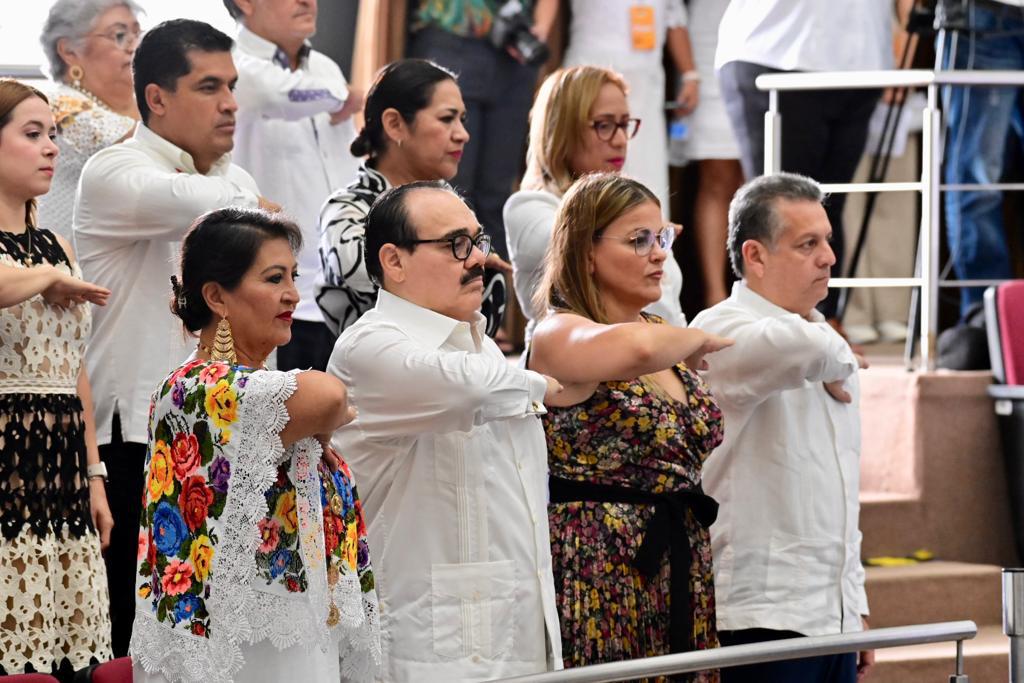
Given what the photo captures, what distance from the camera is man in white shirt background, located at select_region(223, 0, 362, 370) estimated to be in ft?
13.1

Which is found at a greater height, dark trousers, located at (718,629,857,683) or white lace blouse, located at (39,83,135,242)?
white lace blouse, located at (39,83,135,242)

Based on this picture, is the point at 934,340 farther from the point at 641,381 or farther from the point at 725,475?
the point at 641,381

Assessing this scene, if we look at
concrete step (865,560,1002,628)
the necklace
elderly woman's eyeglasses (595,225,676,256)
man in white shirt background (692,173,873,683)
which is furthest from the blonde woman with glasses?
concrete step (865,560,1002,628)

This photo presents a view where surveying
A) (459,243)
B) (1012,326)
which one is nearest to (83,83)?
(459,243)

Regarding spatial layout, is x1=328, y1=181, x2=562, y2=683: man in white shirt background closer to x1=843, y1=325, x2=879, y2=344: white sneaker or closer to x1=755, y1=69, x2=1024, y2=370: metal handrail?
x1=755, y1=69, x2=1024, y2=370: metal handrail

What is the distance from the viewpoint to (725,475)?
3350 mm

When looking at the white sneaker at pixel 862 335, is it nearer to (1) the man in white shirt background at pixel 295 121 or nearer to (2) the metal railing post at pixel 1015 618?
(1) the man in white shirt background at pixel 295 121

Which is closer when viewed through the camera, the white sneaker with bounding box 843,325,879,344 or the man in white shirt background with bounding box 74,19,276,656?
the man in white shirt background with bounding box 74,19,276,656

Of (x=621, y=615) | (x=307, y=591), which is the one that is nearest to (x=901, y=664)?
(x=621, y=615)

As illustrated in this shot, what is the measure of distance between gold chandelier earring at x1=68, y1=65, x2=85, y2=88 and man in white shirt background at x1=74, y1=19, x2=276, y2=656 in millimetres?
371

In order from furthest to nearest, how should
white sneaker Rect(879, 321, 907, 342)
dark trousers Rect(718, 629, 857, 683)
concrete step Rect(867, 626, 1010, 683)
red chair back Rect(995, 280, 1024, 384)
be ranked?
white sneaker Rect(879, 321, 907, 342)
red chair back Rect(995, 280, 1024, 384)
concrete step Rect(867, 626, 1010, 683)
dark trousers Rect(718, 629, 857, 683)

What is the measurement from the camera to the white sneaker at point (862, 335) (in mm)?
6648

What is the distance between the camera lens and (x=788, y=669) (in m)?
3.22

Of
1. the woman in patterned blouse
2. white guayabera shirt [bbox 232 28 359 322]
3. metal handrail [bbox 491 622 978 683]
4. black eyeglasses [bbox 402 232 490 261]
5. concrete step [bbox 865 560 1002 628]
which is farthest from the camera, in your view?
concrete step [bbox 865 560 1002 628]
